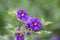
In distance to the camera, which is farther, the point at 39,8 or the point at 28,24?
the point at 39,8

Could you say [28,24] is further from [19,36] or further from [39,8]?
[39,8]

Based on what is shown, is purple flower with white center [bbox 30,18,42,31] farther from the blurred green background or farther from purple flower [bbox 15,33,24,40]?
the blurred green background

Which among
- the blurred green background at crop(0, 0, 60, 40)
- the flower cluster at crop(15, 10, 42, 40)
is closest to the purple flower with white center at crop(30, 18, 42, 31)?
the flower cluster at crop(15, 10, 42, 40)

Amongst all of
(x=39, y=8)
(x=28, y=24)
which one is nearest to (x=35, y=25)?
(x=28, y=24)

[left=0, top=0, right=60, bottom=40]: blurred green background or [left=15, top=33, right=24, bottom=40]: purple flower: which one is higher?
[left=0, top=0, right=60, bottom=40]: blurred green background

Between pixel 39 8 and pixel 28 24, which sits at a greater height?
pixel 39 8

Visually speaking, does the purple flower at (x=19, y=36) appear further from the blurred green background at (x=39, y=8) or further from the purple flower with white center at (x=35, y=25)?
the blurred green background at (x=39, y=8)

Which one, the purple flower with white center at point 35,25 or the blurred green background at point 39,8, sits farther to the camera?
the blurred green background at point 39,8

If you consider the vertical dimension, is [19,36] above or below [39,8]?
below

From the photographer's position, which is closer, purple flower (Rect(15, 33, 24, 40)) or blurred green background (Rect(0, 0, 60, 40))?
purple flower (Rect(15, 33, 24, 40))

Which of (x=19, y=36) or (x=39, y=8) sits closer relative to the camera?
(x=19, y=36)

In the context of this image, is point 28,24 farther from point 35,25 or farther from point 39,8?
point 39,8

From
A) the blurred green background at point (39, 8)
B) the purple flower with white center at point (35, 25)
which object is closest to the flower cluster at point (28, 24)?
the purple flower with white center at point (35, 25)
